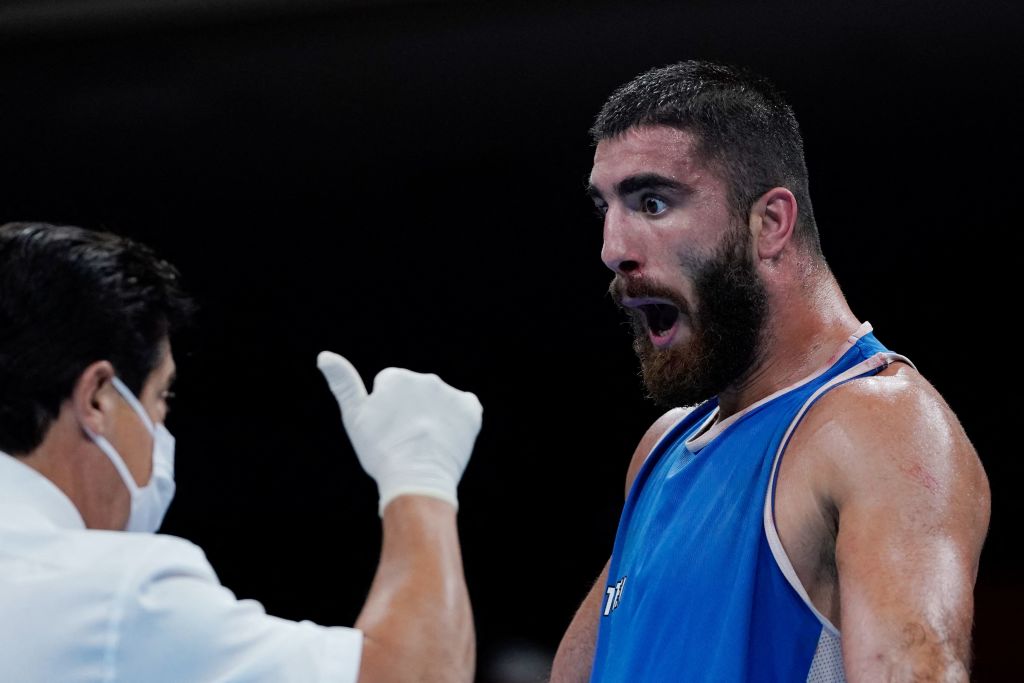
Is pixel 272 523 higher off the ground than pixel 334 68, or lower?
lower

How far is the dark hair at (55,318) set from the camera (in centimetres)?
129

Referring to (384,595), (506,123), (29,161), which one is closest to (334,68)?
(506,123)

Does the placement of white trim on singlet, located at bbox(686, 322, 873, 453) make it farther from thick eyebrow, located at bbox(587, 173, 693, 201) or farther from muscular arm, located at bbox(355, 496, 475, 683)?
muscular arm, located at bbox(355, 496, 475, 683)

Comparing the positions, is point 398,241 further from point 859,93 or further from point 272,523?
point 859,93

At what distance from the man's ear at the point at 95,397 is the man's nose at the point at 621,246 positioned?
2.49ft

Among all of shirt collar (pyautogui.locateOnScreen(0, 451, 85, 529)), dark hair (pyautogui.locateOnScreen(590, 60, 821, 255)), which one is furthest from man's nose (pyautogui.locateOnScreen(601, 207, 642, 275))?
shirt collar (pyautogui.locateOnScreen(0, 451, 85, 529))

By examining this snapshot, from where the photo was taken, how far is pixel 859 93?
3.92 meters

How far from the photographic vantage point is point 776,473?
1524mm

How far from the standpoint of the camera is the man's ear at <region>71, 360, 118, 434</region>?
4.31 ft

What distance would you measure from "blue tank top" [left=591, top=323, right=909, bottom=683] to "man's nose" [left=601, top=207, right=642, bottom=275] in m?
0.27

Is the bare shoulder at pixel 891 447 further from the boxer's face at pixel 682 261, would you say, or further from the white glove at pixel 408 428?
the white glove at pixel 408 428

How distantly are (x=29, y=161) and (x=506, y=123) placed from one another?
A: 1.70 m

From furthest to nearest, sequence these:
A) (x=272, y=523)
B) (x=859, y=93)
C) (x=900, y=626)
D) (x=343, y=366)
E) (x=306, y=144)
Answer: (x=272, y=523) < (x=306, y=144) < (x=859, y=93) < (x=343, y=366) < (x=900, y=626)

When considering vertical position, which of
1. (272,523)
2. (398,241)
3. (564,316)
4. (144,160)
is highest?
(144,160)
